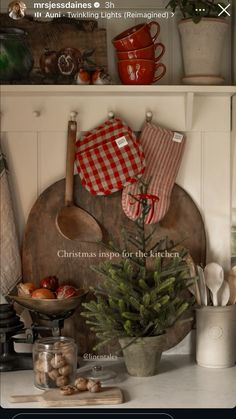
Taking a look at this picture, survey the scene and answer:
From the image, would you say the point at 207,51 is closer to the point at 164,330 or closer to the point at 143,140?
the point at 143,140

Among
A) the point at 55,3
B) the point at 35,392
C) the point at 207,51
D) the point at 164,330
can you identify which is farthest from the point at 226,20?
the point at 35,392

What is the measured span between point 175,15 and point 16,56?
21 cm

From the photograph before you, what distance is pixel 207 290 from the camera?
99 centimetres

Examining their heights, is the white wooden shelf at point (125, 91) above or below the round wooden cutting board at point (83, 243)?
above

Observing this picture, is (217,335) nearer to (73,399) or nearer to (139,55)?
(73,399)

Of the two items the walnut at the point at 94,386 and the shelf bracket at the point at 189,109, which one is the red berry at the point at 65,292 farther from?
the shelf bracket at the point at 189,109

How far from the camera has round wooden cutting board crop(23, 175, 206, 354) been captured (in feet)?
3.27

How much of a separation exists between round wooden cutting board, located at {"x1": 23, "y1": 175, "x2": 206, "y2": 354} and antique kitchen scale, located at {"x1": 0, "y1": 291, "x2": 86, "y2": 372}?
5 centimetres

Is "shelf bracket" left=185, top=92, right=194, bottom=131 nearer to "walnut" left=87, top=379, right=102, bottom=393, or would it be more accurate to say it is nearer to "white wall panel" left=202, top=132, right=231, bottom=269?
→ "white wall panel" left=202, top=132, right=231, bottom=269

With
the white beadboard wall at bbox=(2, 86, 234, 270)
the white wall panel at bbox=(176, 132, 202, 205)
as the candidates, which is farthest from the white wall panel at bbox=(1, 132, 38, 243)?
the white wall panel at bbox=(176, 132, 202, 205)

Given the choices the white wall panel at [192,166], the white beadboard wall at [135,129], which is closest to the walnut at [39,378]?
the white beadboard wall at [135,129]

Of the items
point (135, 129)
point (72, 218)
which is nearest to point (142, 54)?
point (135, 129)

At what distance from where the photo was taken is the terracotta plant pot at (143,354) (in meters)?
0.93

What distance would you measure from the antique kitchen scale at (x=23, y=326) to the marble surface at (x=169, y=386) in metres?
0.02
